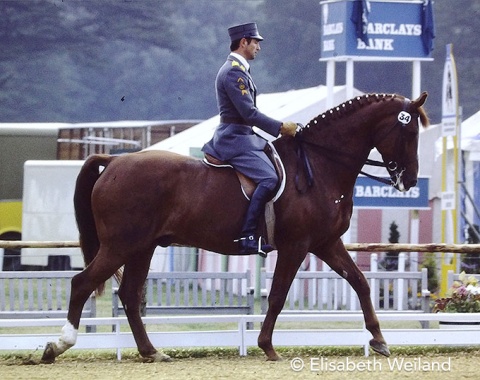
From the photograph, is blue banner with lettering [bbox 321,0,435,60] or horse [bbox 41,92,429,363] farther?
blue banner with lettering [bbox 321,0,435,60]

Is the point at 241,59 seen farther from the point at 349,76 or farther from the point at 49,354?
the point at 349,76

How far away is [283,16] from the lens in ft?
145

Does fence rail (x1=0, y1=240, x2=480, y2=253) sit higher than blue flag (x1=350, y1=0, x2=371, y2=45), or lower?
lower

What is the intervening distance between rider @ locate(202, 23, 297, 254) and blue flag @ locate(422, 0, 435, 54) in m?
8.91

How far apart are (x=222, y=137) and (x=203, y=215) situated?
24.2 inches

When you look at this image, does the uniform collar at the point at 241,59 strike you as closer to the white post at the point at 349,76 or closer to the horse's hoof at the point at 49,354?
the horse's hoof at the point at 49,354

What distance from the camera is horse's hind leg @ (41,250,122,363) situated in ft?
29.6

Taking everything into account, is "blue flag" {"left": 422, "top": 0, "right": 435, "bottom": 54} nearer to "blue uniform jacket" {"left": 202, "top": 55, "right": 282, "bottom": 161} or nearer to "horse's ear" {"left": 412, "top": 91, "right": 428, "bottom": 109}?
"horse's ear" {"left": 412, "top": 91, "right": 428, "bottom": 109}

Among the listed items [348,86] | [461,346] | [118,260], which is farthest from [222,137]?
[348,86]

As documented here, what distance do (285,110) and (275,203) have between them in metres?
10.9

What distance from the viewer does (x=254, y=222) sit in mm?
8859

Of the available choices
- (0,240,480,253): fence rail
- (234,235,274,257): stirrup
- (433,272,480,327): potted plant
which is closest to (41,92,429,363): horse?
(234,235,274,257): stirrup

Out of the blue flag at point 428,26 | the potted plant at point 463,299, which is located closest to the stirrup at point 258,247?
the potted plant at point 463,299

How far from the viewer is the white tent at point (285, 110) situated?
19.3 m
